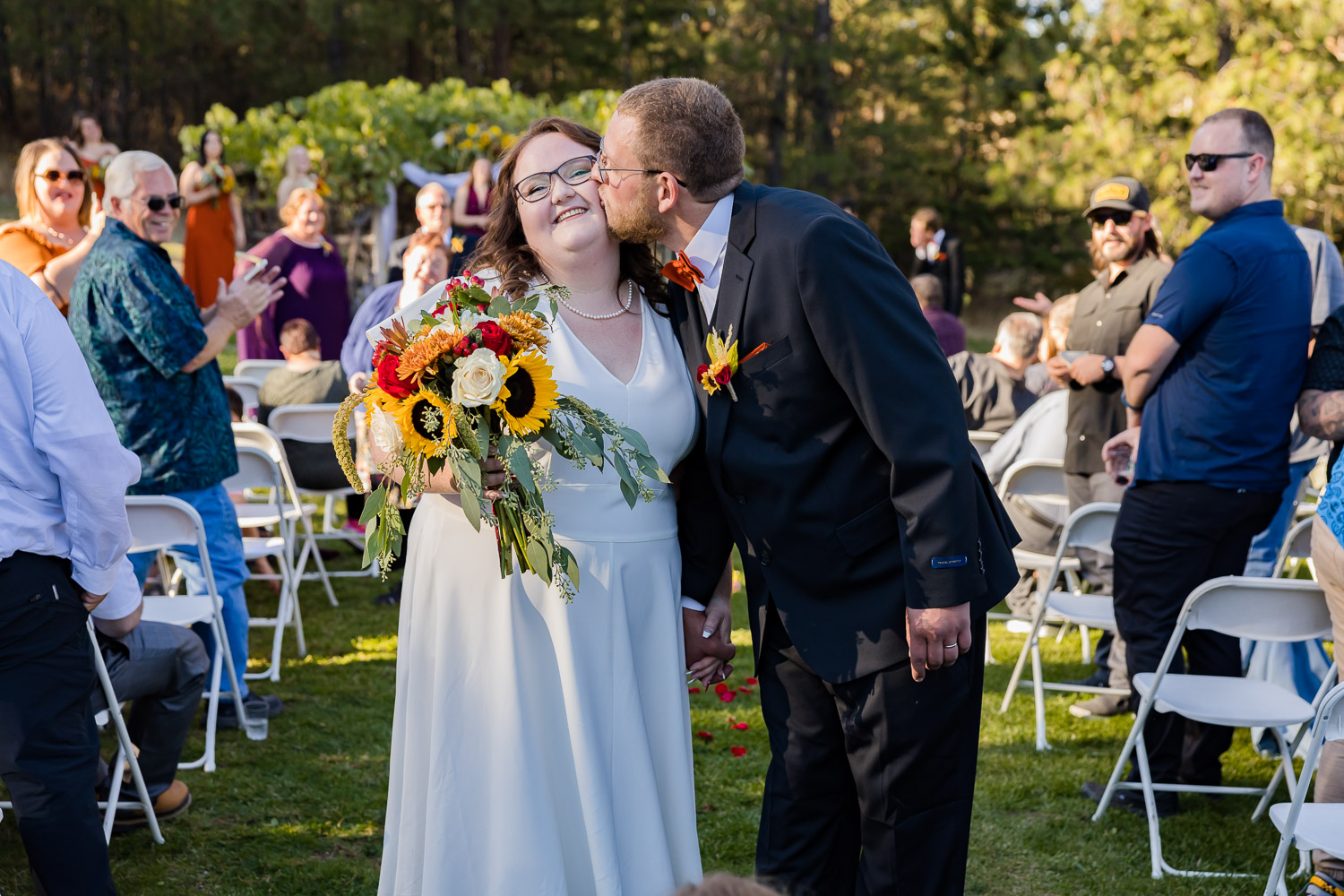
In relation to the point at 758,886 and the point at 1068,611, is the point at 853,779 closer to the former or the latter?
the point at 758,886

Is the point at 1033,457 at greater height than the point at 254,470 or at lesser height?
lesser

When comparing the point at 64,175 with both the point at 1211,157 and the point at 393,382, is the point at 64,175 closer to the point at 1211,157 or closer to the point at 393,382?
the point at 393,382

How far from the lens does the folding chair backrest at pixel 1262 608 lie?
372 centimetres

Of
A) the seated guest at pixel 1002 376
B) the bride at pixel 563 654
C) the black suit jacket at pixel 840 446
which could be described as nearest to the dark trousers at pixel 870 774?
the black suit jacket at pixel 840 446

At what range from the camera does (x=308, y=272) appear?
884 cm

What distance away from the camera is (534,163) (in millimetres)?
2887

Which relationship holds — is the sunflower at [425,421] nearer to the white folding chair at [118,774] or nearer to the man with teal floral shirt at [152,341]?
the white folding chair at [118,774]

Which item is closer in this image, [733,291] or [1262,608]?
[733,291]

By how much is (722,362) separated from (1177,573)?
2.50 metres

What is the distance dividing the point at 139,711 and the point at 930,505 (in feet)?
9.79

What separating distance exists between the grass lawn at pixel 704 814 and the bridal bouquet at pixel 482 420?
184cm

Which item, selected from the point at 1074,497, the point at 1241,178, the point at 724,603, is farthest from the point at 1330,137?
the point at 724,603

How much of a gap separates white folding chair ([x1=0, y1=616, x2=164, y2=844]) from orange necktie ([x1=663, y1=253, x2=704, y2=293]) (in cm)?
206

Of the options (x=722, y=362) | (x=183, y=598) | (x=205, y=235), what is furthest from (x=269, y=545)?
(x=205, y=235)
